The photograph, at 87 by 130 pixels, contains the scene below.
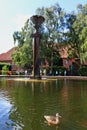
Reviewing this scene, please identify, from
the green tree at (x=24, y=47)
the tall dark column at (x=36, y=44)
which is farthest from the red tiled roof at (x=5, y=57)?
the tall dark column at (x=36, y=44)

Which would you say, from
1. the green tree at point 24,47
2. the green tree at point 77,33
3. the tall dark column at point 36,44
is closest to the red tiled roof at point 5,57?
the green tree at point 24,47

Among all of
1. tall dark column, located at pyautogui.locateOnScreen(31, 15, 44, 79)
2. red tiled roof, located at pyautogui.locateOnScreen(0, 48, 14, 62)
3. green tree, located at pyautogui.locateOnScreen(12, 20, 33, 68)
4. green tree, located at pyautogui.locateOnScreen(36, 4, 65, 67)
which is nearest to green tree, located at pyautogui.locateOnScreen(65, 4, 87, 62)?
green tree, located at pyautogui.locateOnScreen(36, 4, 65, 67)

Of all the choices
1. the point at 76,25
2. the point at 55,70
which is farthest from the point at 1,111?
the point at 55,70

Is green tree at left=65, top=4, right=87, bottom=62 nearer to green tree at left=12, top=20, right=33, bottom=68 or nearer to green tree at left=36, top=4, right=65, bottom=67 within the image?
green tree at left=36, top=4, right=65, bottom=67

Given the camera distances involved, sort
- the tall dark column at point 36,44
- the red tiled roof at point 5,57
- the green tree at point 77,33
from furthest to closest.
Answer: the red tiled roof at point 5,57 → the green tree at point 77,33 → the tall dark column at point 36,44

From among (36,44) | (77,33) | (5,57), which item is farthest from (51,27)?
(5,57)

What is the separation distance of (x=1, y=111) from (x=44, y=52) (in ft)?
162

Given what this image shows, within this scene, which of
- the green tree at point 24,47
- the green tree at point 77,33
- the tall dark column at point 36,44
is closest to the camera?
the tall dark column at point 36,44

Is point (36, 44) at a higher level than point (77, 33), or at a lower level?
lower

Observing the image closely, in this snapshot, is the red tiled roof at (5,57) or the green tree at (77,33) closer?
the green tree at (77,33)

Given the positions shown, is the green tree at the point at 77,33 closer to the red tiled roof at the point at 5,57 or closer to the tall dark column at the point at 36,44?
the tall dark column at the point at 36,44

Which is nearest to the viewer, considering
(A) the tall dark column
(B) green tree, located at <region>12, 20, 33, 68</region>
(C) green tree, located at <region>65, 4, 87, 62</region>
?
(A) the tall dark column

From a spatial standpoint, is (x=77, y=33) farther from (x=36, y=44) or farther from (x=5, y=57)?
(x=5, y=57)

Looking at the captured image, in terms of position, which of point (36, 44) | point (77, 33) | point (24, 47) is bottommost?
point (36, 44)
